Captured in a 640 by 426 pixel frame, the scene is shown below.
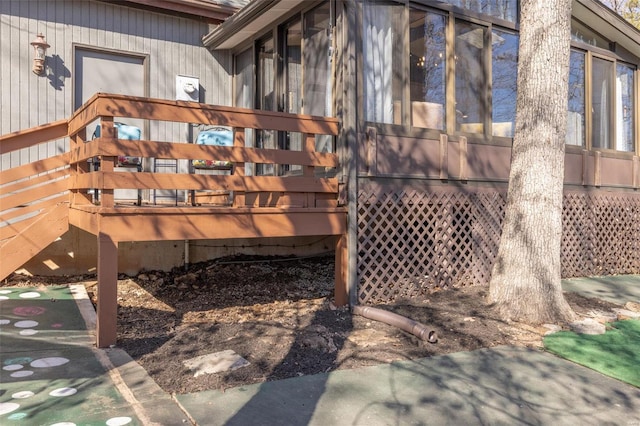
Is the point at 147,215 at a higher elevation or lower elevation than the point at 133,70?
lower

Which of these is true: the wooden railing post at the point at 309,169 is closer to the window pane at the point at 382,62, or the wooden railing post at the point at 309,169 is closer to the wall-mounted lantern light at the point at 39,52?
the window pane at the point at 382,62

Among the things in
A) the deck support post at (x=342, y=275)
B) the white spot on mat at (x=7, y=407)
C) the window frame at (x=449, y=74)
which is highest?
the window frame at (x=449, y=74)

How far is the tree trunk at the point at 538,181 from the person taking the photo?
4.62 m

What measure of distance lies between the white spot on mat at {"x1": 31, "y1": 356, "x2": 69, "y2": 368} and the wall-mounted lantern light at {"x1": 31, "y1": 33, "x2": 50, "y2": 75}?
4.18 meters

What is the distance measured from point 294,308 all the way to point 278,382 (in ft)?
6.44

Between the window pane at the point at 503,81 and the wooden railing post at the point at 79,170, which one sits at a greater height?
the window pane at the point at 503,81

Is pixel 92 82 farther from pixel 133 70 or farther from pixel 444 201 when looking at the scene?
pixel 444 201

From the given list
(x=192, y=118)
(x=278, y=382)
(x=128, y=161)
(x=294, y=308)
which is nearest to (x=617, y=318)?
(x=294, y=308)

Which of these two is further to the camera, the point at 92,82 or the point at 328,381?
the point at 92,82

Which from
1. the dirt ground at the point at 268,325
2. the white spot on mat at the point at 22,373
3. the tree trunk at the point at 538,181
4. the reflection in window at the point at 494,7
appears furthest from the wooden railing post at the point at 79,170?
the reflection in window at the point at 494,7

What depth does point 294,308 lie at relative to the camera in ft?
16.9

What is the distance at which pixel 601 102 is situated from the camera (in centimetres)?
817

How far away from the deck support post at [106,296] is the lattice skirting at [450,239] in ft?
7.80

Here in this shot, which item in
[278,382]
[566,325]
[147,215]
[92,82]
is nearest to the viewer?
[278,382]
